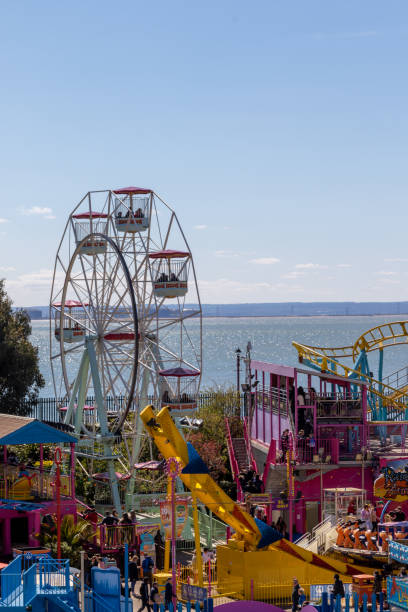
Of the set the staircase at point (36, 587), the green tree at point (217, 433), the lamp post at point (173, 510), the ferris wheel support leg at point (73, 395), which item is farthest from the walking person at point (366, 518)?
the ferris wheel support leg at point (73, 395)

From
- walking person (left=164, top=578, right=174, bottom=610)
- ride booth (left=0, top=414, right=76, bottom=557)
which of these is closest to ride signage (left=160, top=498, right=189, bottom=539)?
walking person (left=164, top=578, right=174, bottom=610)

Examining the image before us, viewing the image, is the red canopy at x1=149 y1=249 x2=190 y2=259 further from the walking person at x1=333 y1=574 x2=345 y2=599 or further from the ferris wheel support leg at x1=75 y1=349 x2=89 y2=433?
the walking person at x1=333 y1=574 x2=345 y2=599

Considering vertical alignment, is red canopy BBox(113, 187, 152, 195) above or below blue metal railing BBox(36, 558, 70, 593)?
above

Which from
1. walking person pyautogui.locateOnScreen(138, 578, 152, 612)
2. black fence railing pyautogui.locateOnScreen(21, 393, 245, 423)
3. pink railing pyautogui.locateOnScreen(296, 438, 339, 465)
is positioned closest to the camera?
walking person pyautogui.locateOnScreen(138, 578, 152, 612)

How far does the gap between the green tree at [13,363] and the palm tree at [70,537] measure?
22880 mm

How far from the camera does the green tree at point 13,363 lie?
2072 inches

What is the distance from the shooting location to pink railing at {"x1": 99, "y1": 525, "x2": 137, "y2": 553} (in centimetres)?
3031

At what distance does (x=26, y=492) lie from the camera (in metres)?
31.6

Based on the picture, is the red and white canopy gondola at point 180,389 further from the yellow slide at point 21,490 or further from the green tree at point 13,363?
the green tree at point 13,363

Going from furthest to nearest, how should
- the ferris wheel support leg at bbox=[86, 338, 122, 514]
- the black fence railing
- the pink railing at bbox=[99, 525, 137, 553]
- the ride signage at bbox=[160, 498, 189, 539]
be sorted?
1. the black fence railing
2. the ferris wheel support leg at bbox=[86, 338, 122, 514]
3. the pink railing at bbox=[99, 525, 137, 553]
4. the ride signage at bbox=[160, 498, 189, 539]

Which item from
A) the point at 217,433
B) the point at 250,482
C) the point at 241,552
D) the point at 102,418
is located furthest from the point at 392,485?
the point at 217,433

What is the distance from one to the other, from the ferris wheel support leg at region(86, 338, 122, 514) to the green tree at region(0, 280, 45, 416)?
1208cm

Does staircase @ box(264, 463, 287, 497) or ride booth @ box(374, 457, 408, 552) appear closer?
ride booth @ box(374, 457, 408, 552)

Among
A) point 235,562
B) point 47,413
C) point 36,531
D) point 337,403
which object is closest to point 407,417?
point 337,403
